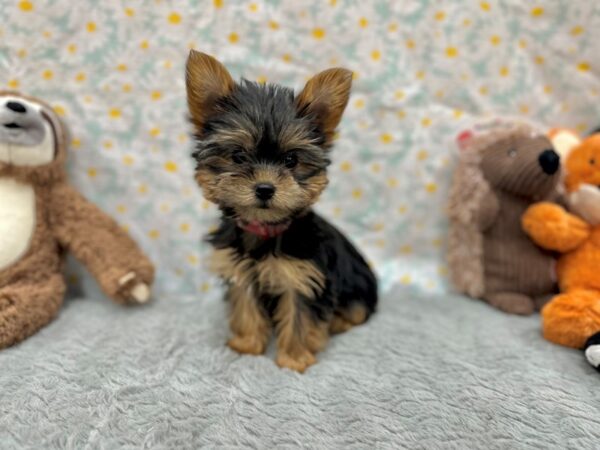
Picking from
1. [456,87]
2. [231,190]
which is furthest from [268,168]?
[456,87]

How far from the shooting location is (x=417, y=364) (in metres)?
2.14

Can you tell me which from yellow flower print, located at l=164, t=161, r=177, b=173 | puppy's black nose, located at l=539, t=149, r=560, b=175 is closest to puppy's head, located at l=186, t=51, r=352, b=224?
yellow flower print, located at l=164, t=161, r=177, b=173

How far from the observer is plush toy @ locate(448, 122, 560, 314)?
2605 mm

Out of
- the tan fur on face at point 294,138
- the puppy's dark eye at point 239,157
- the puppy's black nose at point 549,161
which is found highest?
the puppy's black nose at point 549,161

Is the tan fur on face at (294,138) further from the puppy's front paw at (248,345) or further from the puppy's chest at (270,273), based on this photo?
the puppy's front paw at (248,345)

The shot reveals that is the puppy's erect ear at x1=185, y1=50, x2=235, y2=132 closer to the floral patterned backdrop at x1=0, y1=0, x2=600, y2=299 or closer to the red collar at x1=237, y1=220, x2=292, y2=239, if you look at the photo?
the red collar at x1=237, y1=220, x2=292, y2=239

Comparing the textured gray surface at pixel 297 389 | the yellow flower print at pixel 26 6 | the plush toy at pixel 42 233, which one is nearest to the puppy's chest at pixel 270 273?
the textured gray surface at pixel 297 389

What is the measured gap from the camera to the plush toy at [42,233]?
2.27m

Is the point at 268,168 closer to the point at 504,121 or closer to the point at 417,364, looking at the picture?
the point at 417,364

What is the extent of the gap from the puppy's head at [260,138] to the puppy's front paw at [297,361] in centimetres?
65

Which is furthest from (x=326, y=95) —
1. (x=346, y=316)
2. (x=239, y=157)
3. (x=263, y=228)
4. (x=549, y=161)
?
(x=549, y=161)

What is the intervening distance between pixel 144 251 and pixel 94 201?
1.31 feet

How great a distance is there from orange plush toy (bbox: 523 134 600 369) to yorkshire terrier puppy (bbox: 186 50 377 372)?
39.4 inches

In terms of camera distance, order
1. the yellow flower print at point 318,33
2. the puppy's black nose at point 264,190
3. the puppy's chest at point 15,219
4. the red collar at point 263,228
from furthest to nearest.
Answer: the yellow flower print at point 318,33 → the puppy's chest at point 15,219 → the red collar at point 263,228 → the puppy's black nose at point 264,190
